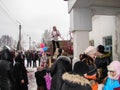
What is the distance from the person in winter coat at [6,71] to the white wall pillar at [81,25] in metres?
3.66

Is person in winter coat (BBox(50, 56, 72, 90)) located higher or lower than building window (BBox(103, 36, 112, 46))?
lower

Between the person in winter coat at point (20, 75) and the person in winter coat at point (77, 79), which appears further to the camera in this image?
the person in winter coat at point (20, 75)

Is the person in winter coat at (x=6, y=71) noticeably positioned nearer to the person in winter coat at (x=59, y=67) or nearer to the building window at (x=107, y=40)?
the person in winter coat at (x=59, y=67)

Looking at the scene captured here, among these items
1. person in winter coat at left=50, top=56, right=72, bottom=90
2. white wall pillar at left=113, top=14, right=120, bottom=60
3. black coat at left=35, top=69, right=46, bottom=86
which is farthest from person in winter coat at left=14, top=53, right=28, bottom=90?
white wall pillar at left=113, top=14, right=120, bottom=60

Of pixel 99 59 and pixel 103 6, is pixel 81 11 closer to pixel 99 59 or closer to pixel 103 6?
pixel 103 6

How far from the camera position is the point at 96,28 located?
1552 centimetres

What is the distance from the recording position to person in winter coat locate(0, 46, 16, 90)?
7.41 metres

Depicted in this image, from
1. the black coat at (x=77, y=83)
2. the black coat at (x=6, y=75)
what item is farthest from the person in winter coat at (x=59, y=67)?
the black coat at (x=77, y=83)

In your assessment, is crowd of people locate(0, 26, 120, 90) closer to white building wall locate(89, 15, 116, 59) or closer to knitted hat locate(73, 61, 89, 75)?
knitted hat locate(73, 61, 89, 75)

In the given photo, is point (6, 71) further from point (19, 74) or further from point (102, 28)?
point (102, 28)

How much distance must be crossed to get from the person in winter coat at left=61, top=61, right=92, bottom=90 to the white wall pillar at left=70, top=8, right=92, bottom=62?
Answer: 6621 mm

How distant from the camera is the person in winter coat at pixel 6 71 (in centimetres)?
741

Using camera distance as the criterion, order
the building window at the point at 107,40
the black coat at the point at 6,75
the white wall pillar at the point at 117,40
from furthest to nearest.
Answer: the building window at the point at 107,40, the white wall pillar at the point at 117,40, the black coat at the point at 6,75

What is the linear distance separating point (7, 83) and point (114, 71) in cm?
389
